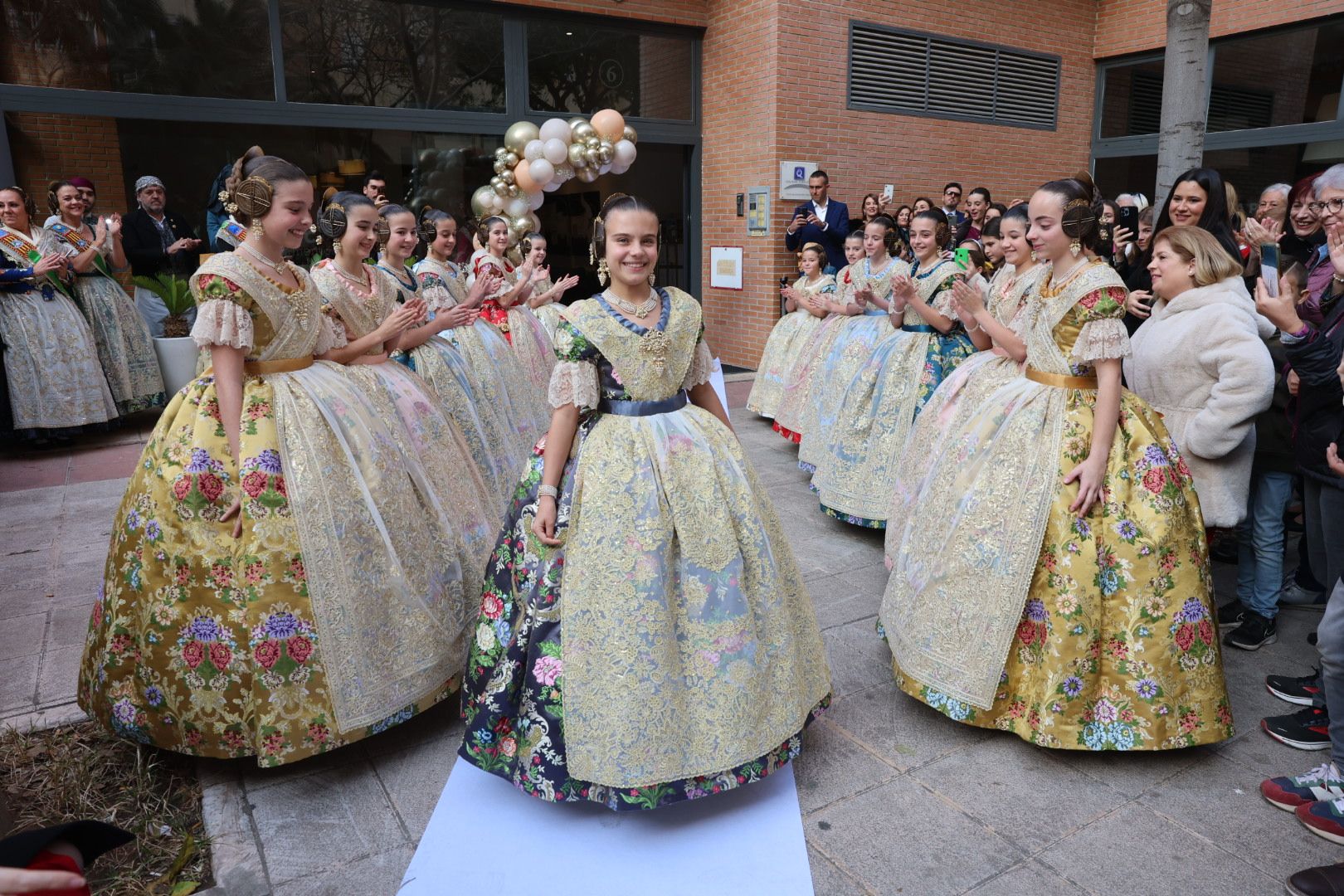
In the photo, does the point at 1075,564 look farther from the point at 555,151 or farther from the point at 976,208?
the point at 976,208

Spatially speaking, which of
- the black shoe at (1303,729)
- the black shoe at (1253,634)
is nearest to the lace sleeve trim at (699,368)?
the black shoe at (1303,729)

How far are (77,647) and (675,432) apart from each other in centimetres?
278

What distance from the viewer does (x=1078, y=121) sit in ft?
38.7

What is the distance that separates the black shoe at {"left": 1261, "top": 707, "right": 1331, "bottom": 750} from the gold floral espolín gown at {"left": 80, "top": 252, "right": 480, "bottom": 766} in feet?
9.16

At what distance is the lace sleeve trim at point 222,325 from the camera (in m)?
2.55

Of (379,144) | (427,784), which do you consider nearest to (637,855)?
(427,784)

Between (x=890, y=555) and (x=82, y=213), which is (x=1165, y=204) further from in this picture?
(x=82, y=213)

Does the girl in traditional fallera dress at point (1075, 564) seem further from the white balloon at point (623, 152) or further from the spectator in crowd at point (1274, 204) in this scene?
the white balloon at point (623, 152)

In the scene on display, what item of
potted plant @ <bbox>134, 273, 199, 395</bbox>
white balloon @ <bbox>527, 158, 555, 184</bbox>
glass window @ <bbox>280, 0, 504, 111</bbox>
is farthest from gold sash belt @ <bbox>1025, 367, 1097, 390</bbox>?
glass window @ <bbox>280, 0, 504, 111</bbox>

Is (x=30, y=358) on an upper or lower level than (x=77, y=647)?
upper

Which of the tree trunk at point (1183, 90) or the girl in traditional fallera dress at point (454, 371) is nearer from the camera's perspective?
the girl in traditional fallera dress at point (454, 371)

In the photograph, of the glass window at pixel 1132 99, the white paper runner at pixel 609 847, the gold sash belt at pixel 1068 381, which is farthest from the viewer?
the glass window at pixel 1132 99

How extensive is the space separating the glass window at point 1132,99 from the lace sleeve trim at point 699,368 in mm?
11258

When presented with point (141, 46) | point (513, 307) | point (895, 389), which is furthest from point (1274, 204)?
point (141, 46)
